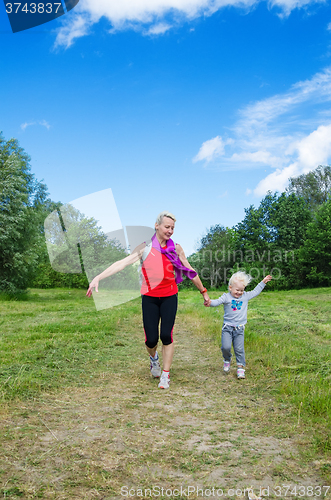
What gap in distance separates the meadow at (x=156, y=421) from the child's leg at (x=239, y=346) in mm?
312

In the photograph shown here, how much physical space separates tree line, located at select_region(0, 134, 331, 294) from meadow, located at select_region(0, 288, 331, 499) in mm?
7177

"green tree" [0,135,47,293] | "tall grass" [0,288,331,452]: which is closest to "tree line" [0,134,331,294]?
"green tree" [0,135,47,293]

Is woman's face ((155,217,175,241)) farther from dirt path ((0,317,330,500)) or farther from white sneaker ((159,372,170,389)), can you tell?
dirt path ((0,317,330,500))

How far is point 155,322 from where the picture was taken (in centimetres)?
525

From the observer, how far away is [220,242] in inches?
2088

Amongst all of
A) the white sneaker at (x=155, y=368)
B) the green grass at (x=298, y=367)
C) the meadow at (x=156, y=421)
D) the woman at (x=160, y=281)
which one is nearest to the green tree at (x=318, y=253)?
the green grass at (x=298, y=367)

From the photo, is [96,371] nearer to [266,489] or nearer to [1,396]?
[1,396]

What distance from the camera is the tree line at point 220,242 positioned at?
2391cm

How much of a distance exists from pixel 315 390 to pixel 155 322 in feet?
7.04

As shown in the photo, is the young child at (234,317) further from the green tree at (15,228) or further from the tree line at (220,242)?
the green tree at (15,228)

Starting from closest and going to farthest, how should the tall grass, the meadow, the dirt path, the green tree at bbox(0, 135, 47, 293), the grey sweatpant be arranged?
1. the dirt path
2. the meadow
3. the tall grass
4. the grey sweatpant
5. the green tree at bbox(0, 135, 47, 293)

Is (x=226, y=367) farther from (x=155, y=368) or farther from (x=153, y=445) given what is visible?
(x=153, y=445)

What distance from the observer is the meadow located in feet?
8.86

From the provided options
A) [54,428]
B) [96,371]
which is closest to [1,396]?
[54,428]
